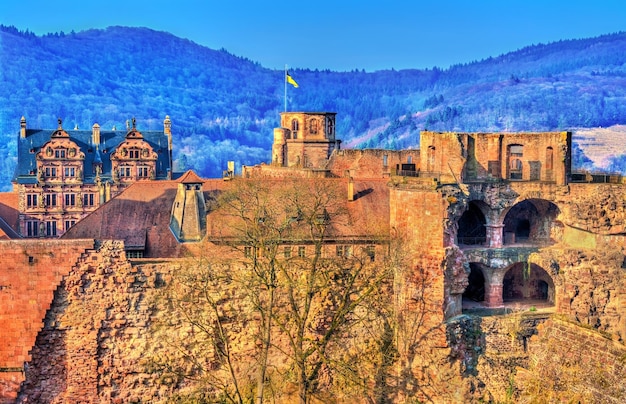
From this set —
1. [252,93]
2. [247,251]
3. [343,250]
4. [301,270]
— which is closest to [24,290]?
[247,251]

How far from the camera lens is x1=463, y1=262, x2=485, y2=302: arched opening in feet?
119

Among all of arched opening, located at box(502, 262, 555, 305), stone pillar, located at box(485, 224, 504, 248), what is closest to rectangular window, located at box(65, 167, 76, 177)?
stone pillar, located at box(485, 224, 504, 248)

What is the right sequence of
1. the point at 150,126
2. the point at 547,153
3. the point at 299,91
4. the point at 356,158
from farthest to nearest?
the point at 299,91
the point at 150,126
the point at 356,158
the point at 547,153

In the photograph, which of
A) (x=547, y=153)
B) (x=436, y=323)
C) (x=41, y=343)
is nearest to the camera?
(x=41, y=343)

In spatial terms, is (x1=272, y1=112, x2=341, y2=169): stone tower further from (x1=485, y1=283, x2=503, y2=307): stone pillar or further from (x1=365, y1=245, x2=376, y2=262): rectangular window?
(x1=365, y1=245, x2=376, y2=262): rectangular window

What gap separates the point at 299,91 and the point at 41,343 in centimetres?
14801

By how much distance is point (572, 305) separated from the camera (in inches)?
1310

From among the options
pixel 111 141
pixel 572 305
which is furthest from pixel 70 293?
pixel 111 141

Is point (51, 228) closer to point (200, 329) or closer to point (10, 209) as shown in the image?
point (10, 209)

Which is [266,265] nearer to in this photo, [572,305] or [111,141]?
[572,305]

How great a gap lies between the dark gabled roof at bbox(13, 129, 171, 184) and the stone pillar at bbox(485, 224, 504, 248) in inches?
1559

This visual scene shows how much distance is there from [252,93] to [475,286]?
134061mm

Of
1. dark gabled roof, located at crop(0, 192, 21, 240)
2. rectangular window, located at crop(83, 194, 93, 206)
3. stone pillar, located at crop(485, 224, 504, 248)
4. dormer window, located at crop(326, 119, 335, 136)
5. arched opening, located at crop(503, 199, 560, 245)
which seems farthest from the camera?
rectangular window, located at crop(83, 194, 93, 206)

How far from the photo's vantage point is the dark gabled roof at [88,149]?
223 ft
